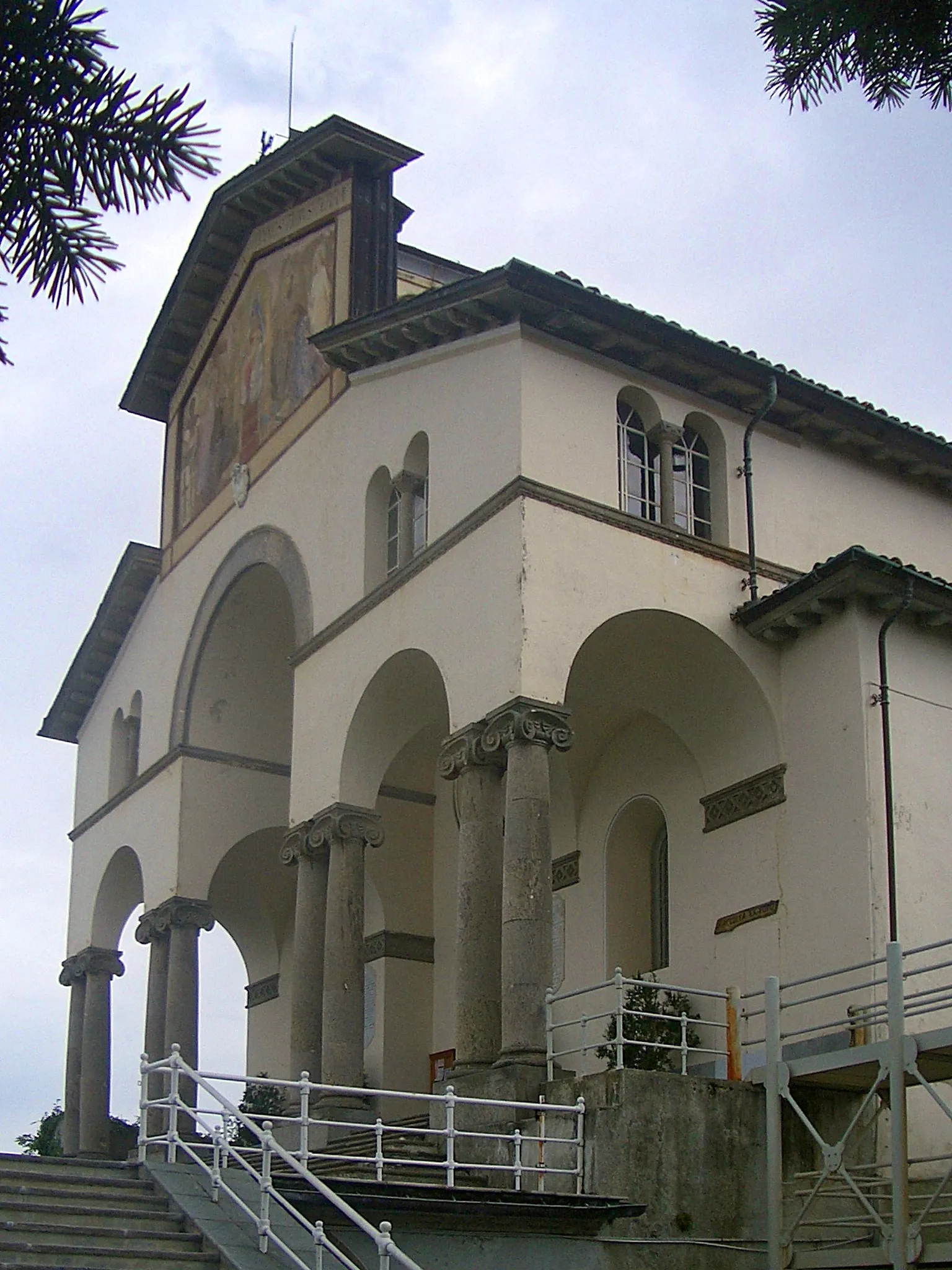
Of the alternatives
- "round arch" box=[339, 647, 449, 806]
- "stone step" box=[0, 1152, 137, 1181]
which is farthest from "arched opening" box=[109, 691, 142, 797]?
"stone step" box=[0, 1152, 137, 1181]

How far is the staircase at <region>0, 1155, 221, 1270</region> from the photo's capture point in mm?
11641

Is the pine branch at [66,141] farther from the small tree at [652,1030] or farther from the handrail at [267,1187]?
the small tree at [652,1030]

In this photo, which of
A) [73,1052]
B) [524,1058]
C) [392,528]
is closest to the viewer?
[524,1058]

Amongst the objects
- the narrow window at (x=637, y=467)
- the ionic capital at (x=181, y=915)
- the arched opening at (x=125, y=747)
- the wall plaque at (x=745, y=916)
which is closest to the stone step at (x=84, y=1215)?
the wall plaque at (x=745, y=916)

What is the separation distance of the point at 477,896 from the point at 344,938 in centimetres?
310

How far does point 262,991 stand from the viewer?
28.7 metres

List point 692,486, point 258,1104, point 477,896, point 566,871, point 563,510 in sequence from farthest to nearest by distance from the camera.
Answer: point 258,1104
point 566,871
point 692,486
point 563,510
point 477,896

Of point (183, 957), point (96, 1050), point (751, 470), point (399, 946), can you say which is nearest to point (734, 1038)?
point (751, 470)

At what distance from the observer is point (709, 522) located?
65.5ft

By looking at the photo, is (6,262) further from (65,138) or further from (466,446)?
(466,446)

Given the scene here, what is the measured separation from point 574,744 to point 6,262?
18.3 m

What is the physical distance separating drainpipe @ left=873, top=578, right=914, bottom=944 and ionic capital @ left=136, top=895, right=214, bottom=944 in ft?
36.2

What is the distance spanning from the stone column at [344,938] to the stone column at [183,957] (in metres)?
4.62

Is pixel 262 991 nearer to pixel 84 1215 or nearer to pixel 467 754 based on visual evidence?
pixel 467 754
